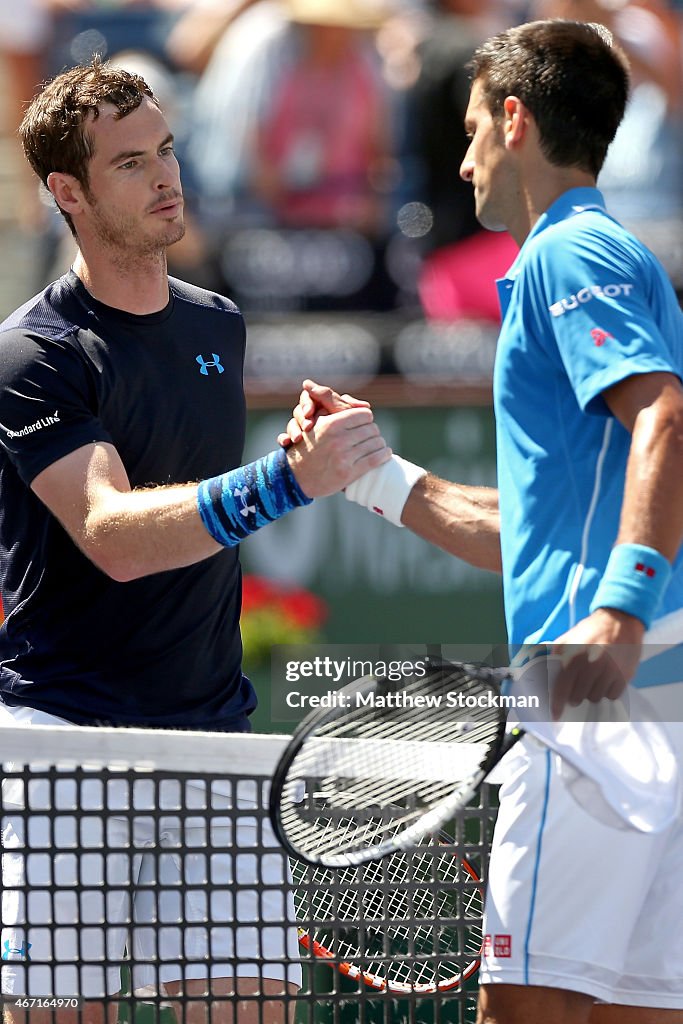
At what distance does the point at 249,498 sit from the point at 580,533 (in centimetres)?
64

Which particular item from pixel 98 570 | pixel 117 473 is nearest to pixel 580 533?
pixel 117 473

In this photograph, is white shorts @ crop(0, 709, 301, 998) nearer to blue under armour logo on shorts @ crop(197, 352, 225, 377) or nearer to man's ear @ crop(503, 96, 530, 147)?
blue under armour logo on shorts @ crop(197, 352, 225, 377)

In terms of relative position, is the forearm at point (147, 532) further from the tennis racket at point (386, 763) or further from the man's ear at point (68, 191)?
the man's ear at point (68, 191)

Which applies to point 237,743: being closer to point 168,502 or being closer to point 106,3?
point 168,502

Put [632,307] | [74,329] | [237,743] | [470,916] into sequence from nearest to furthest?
[632,307]
[237,743]
[470,916]
[74,329]

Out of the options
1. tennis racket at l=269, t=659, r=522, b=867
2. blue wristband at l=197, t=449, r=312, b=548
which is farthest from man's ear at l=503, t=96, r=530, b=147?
tennis racket at l=269, t=659, r=522, b=867

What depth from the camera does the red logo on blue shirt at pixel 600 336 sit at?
2.18 m

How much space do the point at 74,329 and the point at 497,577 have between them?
5301 mm

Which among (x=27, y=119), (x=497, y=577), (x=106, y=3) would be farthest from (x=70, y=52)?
(x=27, y=119)

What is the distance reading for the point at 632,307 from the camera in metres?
2.21

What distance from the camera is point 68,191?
121 inches

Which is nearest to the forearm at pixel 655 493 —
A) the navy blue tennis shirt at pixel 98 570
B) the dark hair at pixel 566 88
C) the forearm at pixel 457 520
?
the dark hair at pixel 566 88

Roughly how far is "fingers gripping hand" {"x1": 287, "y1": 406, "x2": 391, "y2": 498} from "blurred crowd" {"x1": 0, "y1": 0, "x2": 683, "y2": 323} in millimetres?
5126

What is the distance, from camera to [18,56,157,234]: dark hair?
9.92 ft
